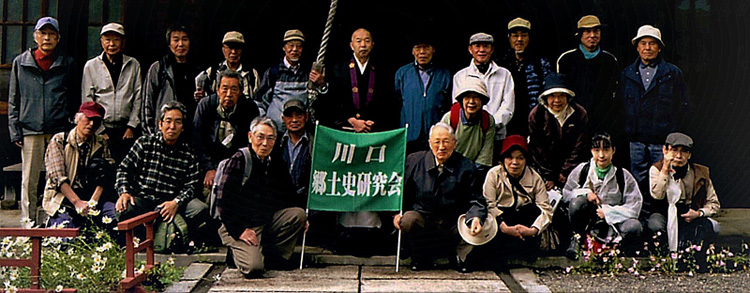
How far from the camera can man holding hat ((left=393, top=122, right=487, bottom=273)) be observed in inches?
295

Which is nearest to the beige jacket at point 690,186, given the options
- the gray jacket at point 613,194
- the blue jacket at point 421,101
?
the gray jacket at point 613,194

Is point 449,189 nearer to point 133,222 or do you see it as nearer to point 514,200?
point 514,200

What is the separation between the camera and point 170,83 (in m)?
8.30

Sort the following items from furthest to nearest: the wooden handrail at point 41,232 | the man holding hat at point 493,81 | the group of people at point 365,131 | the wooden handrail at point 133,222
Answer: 1. the man holding hat at point 493,81
2. the group of people at point 365,131
3. the wooden handrail at point 133,222
4. the wooden handrail at point 41,232

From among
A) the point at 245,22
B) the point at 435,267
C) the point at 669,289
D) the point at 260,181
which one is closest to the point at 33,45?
the point at 245,22

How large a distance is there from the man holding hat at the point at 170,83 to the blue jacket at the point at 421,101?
1.88 metres

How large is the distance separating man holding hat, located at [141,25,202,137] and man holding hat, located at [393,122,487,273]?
2.22 meters

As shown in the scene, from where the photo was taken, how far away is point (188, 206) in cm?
786

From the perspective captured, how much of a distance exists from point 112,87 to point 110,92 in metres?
0.05

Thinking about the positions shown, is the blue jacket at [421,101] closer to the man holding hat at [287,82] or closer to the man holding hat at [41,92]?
the man holding hat at [287,82]

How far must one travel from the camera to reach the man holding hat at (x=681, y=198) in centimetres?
779

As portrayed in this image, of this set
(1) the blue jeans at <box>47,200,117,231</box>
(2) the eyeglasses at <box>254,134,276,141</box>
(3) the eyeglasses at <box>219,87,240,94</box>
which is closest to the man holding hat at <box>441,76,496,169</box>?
(2) the eyeglasses at <box>254,134,276,141</box>

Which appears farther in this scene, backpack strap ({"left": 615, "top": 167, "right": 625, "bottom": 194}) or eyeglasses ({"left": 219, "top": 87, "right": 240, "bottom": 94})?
eyeglasses ({"left": 219, "top": 87, "right": 240, "bottom": 94})

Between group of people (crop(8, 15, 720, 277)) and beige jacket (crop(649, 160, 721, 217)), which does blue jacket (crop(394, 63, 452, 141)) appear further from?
beige jacket (crop(649, 160, 721, 217))
